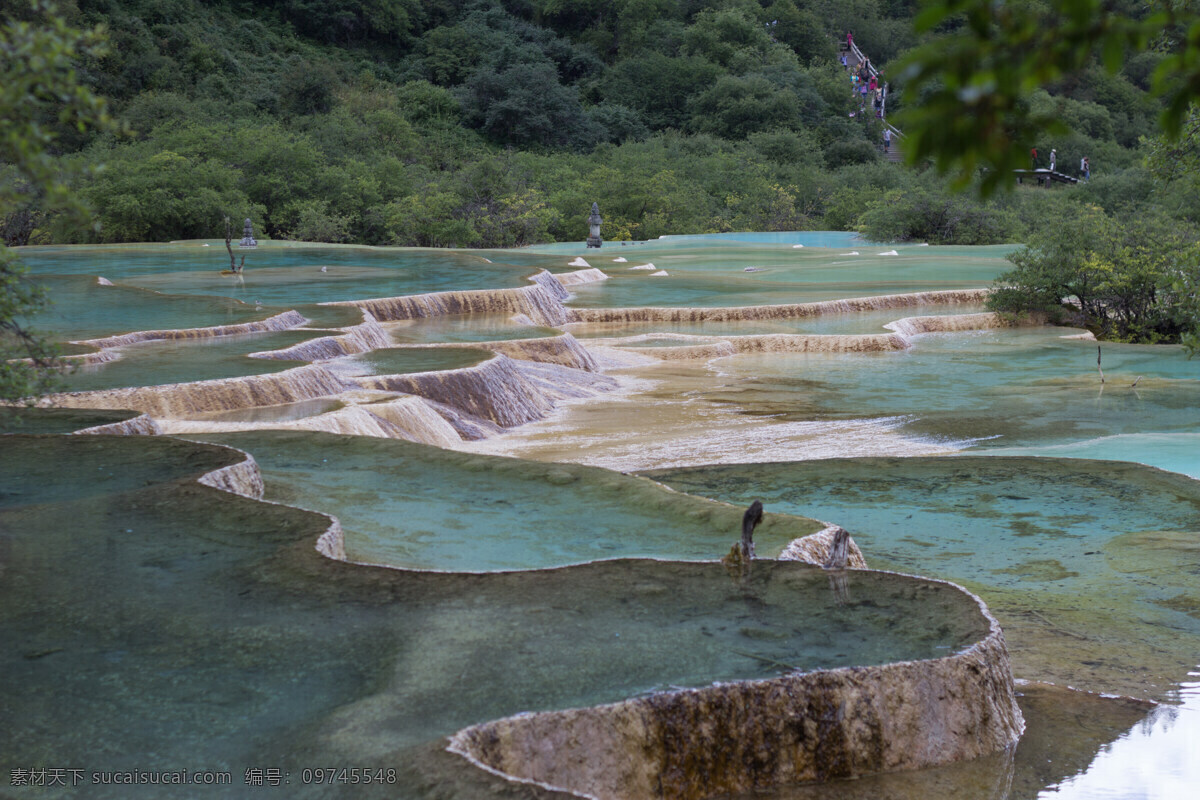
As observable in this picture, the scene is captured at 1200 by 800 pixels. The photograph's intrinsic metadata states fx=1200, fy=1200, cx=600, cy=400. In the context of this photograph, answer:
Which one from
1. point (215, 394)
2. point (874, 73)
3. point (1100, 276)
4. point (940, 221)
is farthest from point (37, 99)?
point (874, 73)

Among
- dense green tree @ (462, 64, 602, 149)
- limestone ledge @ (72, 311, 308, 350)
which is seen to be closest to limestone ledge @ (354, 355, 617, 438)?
limestone ledge @ (72, 311, 308, 350)

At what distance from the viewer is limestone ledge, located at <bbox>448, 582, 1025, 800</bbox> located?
3.97m

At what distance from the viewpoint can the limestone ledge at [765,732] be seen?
3.97 metres

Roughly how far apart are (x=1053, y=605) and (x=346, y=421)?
20.1 ft

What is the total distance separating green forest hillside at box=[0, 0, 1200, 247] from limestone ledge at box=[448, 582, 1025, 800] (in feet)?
48.5

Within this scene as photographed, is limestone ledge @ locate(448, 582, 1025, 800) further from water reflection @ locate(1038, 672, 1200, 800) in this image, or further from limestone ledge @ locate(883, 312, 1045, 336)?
limestone ledge @ locate(883, 312, 1045, 336)

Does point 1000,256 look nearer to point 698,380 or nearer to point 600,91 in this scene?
point 698,380

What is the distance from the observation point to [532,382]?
14.7 metres

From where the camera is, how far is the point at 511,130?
159ft

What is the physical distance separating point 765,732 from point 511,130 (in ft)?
151

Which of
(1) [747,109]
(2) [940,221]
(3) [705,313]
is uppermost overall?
(1) [747,109]

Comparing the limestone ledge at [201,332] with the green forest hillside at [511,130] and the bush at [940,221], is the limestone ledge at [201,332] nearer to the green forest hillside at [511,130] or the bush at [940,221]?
the green forest hillside at [511,130]

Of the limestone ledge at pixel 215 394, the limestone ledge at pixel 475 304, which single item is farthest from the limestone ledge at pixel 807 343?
the limestone ledge at pixel 215 394

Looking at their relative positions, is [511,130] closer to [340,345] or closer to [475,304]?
[475,304]
